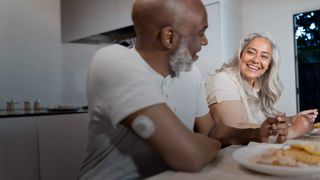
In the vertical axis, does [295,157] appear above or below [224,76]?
below

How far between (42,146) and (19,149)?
0.15m

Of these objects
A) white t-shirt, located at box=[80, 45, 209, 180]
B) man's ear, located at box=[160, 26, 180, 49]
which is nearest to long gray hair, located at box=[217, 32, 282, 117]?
white t-shirt, located at box=[80, 45, 209, 180]

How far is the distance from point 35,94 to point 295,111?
88.7 inches

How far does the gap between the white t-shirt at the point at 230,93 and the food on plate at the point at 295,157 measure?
77cm

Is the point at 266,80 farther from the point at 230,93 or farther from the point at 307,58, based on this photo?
the point at 307,58

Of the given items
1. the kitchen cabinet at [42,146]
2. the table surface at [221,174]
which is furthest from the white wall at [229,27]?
the table surface at [221,174]

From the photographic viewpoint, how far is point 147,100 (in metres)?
0.69

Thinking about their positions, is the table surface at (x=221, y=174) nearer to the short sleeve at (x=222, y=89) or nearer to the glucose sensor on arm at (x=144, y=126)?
the glucose sensor on arm at (x=144, y=126)

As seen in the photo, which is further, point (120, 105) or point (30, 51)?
point (30, 51)

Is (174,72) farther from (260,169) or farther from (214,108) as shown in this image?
(214,108)

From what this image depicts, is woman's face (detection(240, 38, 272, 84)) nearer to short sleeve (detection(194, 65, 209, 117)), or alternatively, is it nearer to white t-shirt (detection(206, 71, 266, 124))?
white t-shirt (detection(206, 71, 266, 124))

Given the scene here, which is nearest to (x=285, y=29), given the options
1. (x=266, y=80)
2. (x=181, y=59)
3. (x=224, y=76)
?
(x=266, y=80)

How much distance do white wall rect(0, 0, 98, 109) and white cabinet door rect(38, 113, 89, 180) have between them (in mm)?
818

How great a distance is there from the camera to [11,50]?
271 cm
